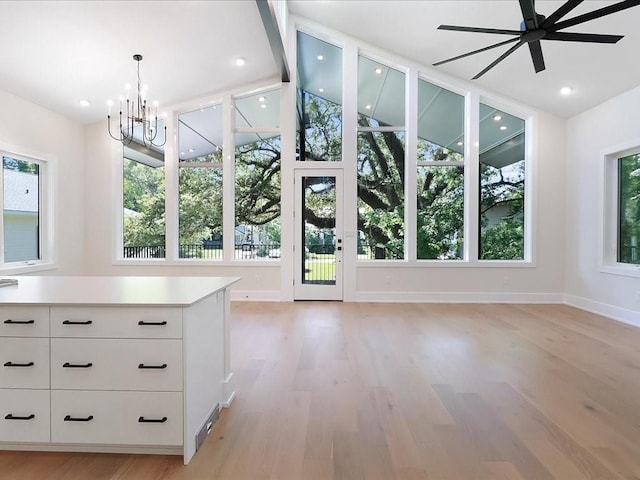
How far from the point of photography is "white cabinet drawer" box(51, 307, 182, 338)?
1.76m

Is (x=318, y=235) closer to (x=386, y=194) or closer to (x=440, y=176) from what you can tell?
(x=386, y=194)

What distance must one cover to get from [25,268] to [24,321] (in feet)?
12.5

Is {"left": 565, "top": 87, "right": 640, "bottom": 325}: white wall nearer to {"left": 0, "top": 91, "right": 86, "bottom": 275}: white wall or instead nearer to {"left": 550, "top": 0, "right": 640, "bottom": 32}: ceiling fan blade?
{"left": 550, "top": 0, "right": 640, "bottom": 32}: ceiling fan blade

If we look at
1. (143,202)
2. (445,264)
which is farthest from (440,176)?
(143,202)

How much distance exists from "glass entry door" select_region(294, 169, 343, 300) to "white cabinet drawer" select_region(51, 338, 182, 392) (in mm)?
4149

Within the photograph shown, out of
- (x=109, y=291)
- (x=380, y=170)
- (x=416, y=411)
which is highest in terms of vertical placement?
(x=380, y=170)

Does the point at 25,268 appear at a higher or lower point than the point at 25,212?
lower

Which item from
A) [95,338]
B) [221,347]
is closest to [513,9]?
[221,347]

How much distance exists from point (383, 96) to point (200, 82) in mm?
2957

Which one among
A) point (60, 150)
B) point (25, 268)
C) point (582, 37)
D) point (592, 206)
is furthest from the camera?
point (60, 150)

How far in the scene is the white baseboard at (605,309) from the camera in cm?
449

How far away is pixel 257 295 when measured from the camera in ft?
19.5

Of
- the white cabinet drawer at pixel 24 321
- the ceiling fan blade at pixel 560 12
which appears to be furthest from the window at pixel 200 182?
the ceiling fan blade at pixel 560 12

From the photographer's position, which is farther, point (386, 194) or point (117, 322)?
point (386, 194)
